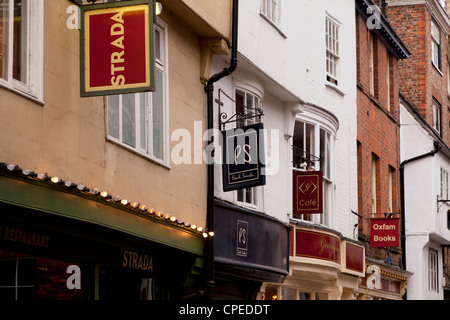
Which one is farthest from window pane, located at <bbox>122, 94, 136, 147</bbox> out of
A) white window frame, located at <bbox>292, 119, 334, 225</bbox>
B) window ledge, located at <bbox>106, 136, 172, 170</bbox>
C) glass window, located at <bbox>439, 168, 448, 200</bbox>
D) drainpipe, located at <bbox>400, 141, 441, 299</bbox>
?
glass window, located at <bbox>439, 168, 448, 200</bbox>

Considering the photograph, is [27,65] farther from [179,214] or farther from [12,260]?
[179,214]

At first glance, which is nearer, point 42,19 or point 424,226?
point 42,19

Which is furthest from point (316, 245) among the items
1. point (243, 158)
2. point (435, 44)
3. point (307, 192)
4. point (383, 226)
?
point (435, 44)

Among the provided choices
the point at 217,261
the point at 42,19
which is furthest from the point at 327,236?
the point at 42,19

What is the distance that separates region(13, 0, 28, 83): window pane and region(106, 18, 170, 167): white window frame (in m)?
1.96

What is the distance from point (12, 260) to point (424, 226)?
20.9m

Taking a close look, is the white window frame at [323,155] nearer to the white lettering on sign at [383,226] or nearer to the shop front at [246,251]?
the shop front at [246,251]

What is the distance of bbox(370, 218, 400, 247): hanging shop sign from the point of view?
2652cm

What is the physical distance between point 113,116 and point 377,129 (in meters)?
16.4

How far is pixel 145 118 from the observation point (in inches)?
570

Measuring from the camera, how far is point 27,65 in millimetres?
11289

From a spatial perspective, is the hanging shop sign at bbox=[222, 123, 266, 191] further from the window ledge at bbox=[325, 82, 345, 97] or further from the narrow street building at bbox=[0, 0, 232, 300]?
the window ledge at bbox=[325, 82, 345, 97]
